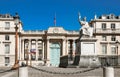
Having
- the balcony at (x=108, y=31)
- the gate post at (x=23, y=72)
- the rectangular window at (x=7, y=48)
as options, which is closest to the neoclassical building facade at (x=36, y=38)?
the rectangular window at (x=7, y=48)

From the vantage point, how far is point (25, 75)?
58.1 feet

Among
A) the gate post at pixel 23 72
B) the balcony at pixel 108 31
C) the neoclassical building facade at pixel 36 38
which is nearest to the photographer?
the gate post at pixel 23 72

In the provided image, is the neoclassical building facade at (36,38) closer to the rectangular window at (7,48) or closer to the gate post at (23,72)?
the rectangular window at (7,48)

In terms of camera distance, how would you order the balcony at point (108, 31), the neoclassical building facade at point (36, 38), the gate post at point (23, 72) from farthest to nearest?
the balcony at point (108, 31) → the neoclassical building facade at point (36, 38) → the gate post at point (23, 72)

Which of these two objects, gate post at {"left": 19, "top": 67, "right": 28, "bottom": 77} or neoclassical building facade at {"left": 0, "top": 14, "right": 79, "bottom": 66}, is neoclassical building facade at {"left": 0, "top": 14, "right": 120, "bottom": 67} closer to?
neoclassical building facade at {"left": 0, "top": 14, "right": 79, "bottom": 66}

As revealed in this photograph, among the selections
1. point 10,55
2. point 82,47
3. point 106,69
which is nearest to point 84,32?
point 82,47

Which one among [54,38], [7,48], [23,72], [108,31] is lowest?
[23,72]

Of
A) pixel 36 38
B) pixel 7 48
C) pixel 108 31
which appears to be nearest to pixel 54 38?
pixel 36 38

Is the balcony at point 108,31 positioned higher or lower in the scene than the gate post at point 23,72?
higher

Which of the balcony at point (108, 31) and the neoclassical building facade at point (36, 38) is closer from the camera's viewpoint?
the neoclassical building facade at point (36, 38)

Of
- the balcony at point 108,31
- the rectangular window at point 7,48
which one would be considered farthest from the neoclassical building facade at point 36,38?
the balcony at point 108,31

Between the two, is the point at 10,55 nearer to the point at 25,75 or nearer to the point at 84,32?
the point at 84,32

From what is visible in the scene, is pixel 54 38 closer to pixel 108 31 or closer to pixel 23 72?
pixel 108 31

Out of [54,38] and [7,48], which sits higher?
[54,38]
